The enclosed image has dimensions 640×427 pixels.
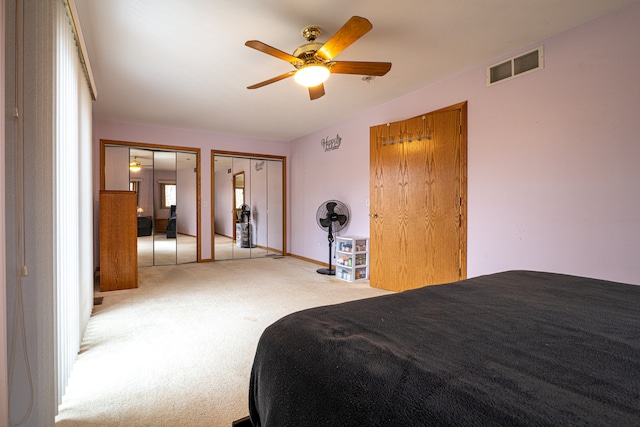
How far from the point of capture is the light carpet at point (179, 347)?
154cm

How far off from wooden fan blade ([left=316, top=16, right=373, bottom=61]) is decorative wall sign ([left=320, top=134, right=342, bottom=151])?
2.65 meters

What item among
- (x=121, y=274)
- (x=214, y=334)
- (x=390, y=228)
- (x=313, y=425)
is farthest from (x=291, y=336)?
(x=121, y=274)

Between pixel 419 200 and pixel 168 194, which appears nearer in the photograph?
pixel 419 200

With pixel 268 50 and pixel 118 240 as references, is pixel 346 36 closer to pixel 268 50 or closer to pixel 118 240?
pixel 268 50

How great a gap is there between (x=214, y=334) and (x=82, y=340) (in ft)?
3.28

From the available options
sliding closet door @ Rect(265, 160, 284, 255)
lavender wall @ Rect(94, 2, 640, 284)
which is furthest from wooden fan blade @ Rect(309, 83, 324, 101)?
sliding closet door @ Rect(265, 160, 284, 255)

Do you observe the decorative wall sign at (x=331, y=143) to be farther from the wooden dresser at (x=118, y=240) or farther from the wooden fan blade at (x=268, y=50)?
the wooden dresser at (x=118, y=240)

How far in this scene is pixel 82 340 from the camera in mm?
2314

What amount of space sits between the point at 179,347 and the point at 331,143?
3881 mm

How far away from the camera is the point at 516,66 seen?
2.66 meters

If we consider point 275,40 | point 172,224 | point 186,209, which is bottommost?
point 172,224

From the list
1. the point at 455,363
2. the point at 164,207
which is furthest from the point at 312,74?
the point at 164,207

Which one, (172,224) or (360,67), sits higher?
(360,67)

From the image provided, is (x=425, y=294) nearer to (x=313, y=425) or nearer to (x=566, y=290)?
(x=566, y=290)
